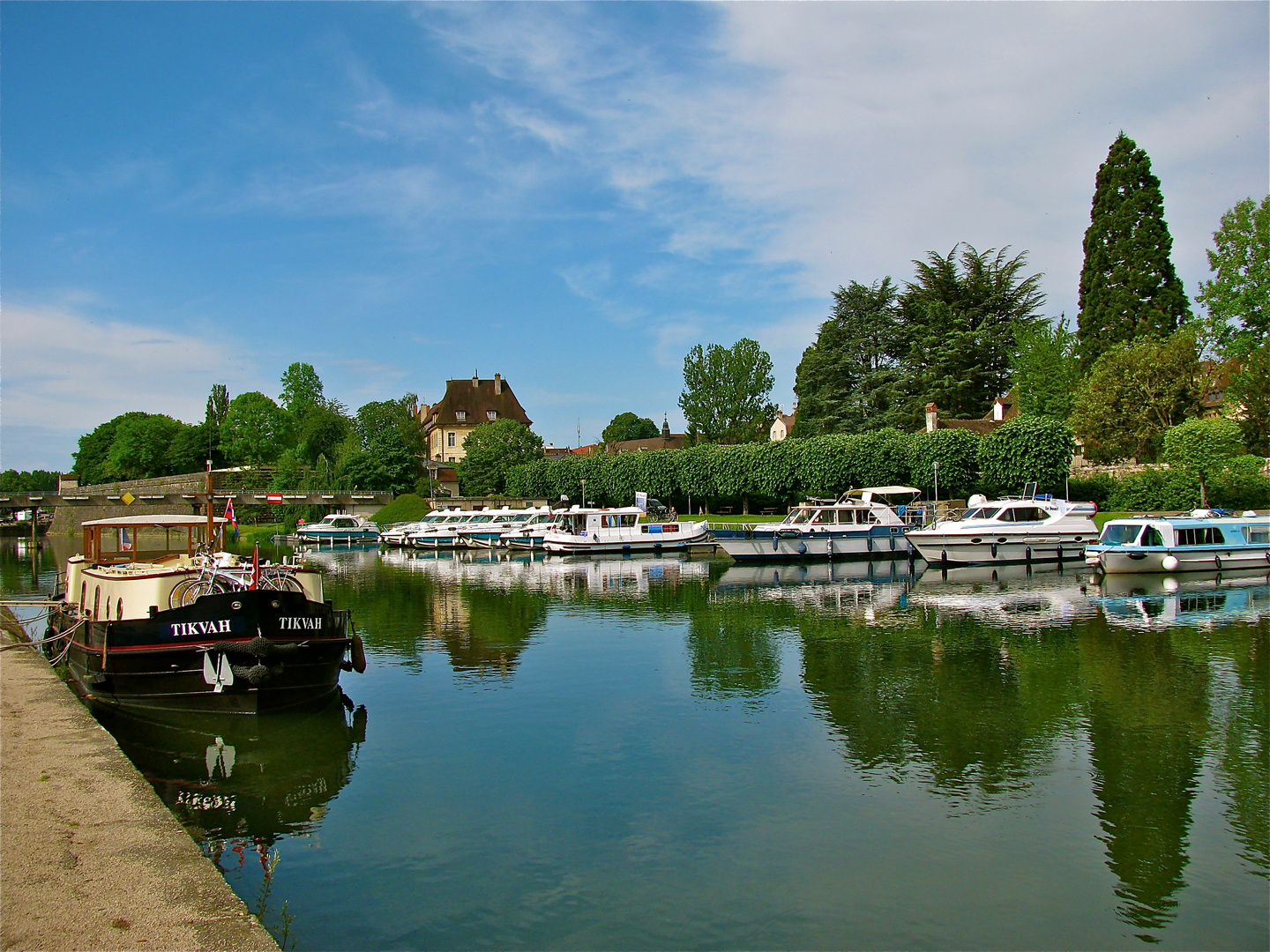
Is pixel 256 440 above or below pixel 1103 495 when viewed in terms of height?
above

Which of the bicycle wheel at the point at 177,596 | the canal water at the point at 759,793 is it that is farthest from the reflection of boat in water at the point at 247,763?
the bicycle wheel at the point at 177,596

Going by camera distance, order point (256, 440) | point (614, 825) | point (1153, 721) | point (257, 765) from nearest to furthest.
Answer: point (614, 825) → point (257, 765) → point (1153, 721) → point (256, 440)

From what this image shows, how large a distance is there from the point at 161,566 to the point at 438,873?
377 inches

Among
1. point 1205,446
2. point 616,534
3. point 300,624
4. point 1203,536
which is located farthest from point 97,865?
point 1205,446

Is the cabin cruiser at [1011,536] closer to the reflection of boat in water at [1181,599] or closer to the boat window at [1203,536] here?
the reflection of boat in water at [1181,599]

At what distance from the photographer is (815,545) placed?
40281 millimetres

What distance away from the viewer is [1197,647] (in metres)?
18.9

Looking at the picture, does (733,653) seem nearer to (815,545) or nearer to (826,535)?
(815,545)

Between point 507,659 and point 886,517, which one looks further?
point 886,517

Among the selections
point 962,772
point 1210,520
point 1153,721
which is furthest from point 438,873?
point 1210,520

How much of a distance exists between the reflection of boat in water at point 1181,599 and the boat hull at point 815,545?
1098cm

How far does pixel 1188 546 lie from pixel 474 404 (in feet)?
301

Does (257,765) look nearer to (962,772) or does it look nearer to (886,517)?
(962,772)

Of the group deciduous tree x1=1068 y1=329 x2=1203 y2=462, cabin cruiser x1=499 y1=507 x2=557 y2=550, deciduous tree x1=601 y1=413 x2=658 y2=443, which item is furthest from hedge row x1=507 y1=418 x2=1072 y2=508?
deciduous tree x1=601 y1=413 x2=658 y2=443
